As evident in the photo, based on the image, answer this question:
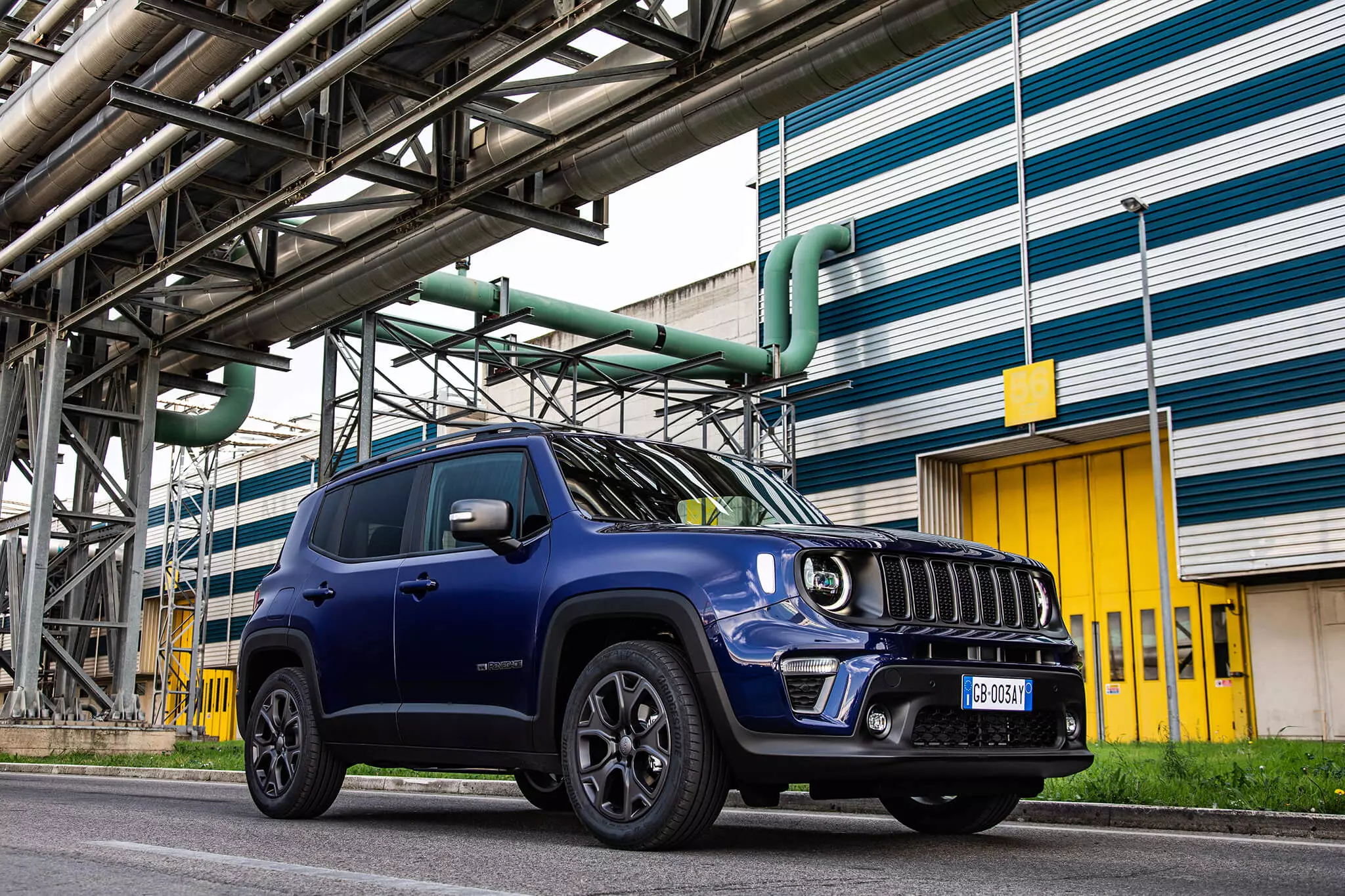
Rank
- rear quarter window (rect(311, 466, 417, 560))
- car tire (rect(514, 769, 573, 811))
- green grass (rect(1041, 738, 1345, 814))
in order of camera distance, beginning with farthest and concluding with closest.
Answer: car tire (rect(514, 769, 573, 811)) < rear quarter window (rect(311, 466, 417, 560)) < green grass (rect(1041, 738, 1345, 814))

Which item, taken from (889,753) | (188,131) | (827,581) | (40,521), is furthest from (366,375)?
(889,753)

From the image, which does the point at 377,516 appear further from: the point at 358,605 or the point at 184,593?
the point at 184,593

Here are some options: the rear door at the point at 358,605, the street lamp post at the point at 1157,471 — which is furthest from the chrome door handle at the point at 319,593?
the street lamp post at the point at 1157,471

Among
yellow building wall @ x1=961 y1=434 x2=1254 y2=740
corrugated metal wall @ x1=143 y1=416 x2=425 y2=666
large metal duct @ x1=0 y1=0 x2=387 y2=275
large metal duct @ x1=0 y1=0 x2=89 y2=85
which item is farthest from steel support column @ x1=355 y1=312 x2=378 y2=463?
corrugated metal wall @ x1=143 y1=416 x2=425 y2=666

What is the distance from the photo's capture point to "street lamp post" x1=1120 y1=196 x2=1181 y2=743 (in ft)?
66.9

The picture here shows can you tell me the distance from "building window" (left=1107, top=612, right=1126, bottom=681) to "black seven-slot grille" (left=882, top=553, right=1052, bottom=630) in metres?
18.9

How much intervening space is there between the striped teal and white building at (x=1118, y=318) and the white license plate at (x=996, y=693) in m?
16.4

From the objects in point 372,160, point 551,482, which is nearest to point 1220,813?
point 551,482

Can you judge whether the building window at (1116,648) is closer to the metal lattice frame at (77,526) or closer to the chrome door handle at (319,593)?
the metal lattice frame at (77,526)

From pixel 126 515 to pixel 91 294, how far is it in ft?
11.7

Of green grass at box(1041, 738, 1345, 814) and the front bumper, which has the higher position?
the front bumper

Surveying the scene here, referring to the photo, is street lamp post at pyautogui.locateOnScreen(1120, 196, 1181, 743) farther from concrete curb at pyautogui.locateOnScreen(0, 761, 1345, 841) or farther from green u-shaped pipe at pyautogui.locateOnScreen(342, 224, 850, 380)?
concrete curb at pyautogui.locateOnScreen(0, 761, 1345, 841)

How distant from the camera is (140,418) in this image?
2111 cm

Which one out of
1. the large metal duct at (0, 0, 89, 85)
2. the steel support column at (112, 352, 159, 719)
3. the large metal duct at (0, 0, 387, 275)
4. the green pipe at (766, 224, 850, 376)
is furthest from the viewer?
the green pipe at (766, 224, 850, 376)
